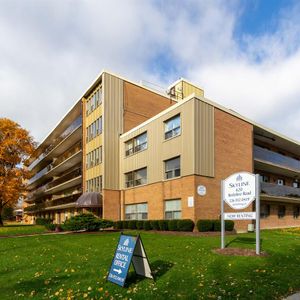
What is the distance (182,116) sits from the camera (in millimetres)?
24906

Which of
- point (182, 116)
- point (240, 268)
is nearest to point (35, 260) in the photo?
point (240, 268)

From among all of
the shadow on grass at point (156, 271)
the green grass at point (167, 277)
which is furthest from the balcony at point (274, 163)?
the shadow on grass at point (156, 271)

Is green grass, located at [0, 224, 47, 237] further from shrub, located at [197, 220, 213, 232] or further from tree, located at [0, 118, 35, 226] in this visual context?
shrub, located at [197, 220, 213, 232]

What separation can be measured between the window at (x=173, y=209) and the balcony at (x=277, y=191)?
9.71 metres

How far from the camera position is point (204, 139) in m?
24.0

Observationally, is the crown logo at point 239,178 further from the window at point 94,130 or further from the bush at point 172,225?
the window at point 94,130

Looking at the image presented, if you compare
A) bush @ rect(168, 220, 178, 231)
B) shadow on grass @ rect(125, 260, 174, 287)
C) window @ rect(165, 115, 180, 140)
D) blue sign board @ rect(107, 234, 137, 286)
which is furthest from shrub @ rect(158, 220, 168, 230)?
blue sign board @ rect(107, 234, 137, 286)

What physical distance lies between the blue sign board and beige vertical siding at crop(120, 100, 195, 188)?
50.2ft

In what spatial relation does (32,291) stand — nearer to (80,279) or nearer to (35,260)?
(80,279)

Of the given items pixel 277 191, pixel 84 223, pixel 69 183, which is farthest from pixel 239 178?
pixel 69 183

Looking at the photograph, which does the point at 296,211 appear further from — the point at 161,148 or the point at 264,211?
the point at 161,148

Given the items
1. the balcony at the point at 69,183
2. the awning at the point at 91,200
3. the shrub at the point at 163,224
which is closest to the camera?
the shrub at the point at 163,224

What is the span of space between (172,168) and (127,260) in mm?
18157

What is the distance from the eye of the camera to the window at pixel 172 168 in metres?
25.2
